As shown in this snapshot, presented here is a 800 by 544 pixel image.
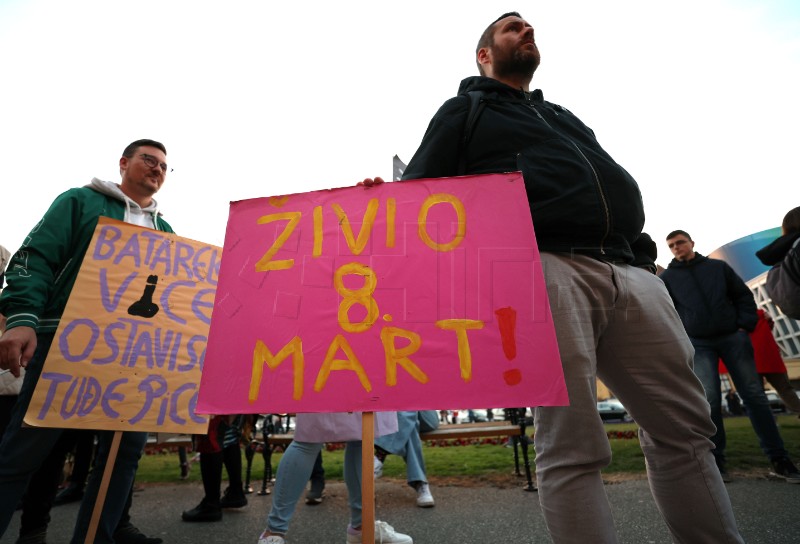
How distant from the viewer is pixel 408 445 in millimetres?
3986

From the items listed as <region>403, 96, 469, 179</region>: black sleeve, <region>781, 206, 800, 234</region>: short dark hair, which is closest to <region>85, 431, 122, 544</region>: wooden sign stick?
<region>403, 96, 469, 179</region>: black sleeve

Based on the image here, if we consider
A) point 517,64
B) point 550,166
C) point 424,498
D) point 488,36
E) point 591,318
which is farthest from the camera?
point 424,498

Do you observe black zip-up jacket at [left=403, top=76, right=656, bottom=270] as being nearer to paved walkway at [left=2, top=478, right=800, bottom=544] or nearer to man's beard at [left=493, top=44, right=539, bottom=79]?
man's beard at [left=493, top=44, right=539, bottom=79]

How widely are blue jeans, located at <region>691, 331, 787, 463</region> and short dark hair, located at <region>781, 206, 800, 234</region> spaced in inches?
52.8

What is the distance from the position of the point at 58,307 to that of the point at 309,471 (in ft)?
5.20

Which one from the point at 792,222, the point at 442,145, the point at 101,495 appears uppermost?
the point at 792,222

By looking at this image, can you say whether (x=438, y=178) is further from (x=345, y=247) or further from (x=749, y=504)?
(x=749, y=504)

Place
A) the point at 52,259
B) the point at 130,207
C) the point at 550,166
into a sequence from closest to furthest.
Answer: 1. the point at 550,166
2. the point at 52,259
3. the point at 130,207

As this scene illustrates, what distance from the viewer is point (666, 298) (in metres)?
1.65

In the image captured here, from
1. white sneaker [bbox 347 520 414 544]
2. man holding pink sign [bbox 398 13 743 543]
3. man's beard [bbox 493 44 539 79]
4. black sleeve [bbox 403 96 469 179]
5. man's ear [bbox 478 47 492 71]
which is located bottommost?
white sneaker [bbox 347 520 414 544]

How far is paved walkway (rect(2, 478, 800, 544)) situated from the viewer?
2539 mm

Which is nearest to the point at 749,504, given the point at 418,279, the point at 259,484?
the point at 418,279

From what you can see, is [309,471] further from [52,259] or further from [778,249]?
[778,249]

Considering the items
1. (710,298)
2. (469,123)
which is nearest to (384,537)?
(469,123)
